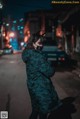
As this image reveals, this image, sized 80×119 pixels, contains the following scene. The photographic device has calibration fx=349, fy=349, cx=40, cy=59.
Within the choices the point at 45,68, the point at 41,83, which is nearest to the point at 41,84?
the point at 41,83

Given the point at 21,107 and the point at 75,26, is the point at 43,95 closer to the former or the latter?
the point at 21,107

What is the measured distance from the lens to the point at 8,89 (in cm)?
1349

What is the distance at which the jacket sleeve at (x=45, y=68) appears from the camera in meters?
5.92

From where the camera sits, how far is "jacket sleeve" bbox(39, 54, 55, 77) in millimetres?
5918

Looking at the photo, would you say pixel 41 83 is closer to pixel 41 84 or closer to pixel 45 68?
pixel 41 84

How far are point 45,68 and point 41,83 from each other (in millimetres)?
278

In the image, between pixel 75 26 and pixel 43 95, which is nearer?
pixel 43 95

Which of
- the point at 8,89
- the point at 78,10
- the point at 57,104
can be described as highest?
the point at 78,10

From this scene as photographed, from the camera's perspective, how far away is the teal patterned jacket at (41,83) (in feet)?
19.5

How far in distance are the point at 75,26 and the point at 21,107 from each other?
1296 inches

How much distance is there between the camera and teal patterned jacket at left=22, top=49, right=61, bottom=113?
19.5 ft

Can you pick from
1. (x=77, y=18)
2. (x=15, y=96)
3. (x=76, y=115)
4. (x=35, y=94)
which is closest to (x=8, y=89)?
(x=15, y=96)

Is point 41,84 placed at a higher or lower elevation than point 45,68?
lower

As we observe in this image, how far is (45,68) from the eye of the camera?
5.93 m
